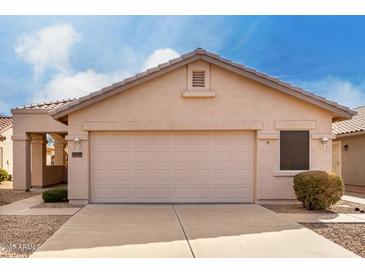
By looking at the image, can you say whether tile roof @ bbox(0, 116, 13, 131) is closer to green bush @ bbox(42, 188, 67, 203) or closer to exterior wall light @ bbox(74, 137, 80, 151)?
green bush @ bbox(42, 188, 67, 203)

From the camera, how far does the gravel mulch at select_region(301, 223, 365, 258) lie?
691cm

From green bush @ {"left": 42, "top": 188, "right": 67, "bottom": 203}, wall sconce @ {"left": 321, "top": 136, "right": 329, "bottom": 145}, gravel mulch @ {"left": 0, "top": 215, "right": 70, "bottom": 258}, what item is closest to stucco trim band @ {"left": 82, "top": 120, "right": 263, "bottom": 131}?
wall sconce @ {"left": 321, "top": 136, "right": 329, "bottom": 145}

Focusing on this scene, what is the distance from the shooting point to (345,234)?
7.89 metres

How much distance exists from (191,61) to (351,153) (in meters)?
12.2

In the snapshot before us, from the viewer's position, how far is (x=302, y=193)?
10977 millimetres

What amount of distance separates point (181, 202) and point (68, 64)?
84.8ft

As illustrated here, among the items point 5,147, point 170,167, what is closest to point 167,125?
point 170,167

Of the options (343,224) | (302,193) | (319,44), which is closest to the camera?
(343,224)

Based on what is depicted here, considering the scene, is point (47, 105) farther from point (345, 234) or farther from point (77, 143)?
point (345, 234)

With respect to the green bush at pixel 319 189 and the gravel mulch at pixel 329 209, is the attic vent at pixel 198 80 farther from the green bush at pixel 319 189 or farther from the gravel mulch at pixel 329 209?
the gravel mulch at pixel 329 209

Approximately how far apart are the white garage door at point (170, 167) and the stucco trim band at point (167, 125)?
0.93 ft

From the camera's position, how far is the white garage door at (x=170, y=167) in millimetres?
12141
